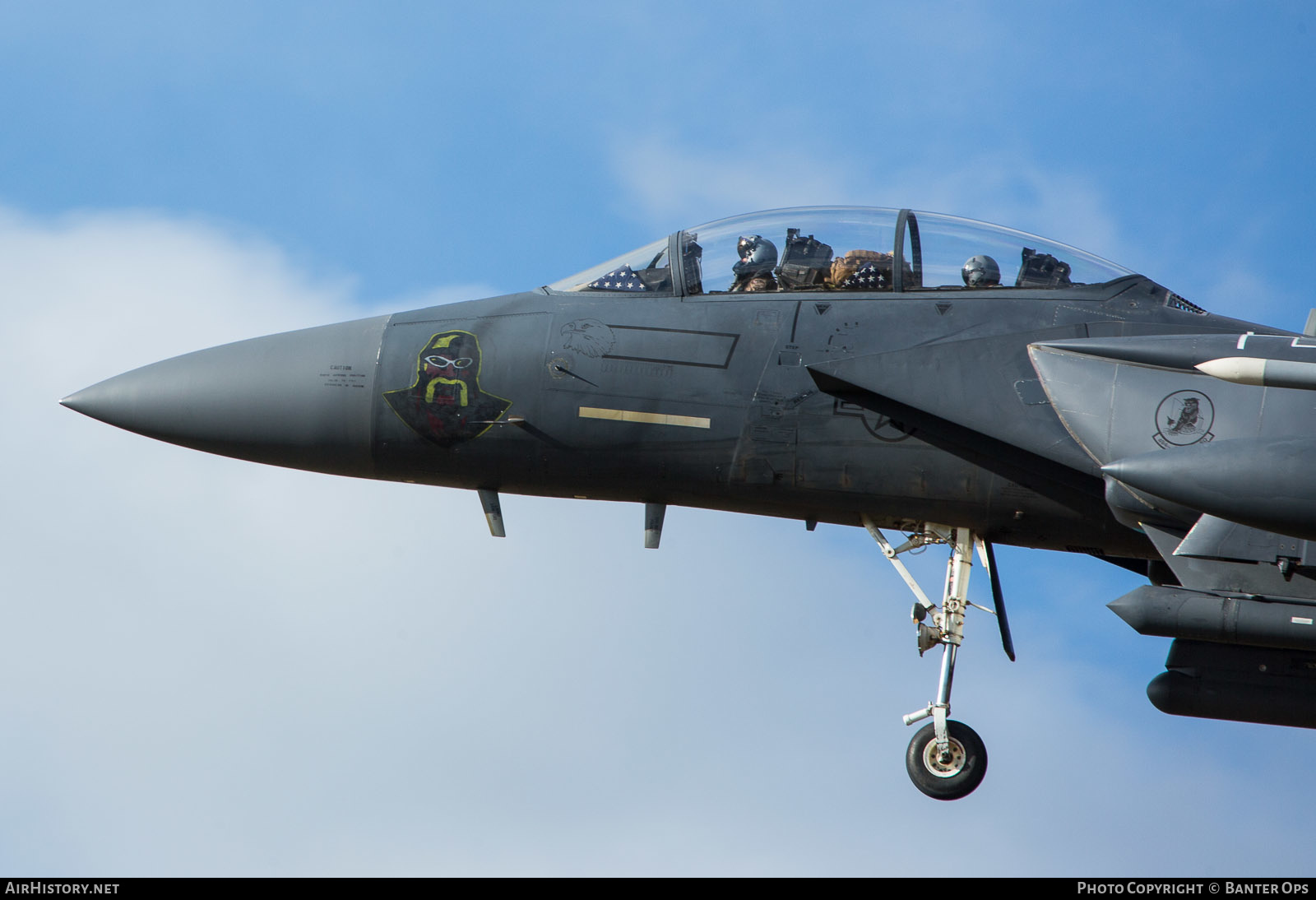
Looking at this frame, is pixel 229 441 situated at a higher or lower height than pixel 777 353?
lower

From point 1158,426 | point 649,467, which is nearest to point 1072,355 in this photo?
point 1158,426

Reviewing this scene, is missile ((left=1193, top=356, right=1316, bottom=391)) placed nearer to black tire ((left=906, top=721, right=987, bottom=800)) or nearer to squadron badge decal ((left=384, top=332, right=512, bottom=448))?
black tire ((left=906, top=721, right=987, bottom=800))

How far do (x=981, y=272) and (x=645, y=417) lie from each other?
9.64 feet

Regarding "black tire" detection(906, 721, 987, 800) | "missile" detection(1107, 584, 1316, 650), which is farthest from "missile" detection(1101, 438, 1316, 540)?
"black tire" detection(906, 721, 987, 800)

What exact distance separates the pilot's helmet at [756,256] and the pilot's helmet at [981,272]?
1.55 m

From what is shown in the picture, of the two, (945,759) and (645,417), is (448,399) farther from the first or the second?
(945,759)

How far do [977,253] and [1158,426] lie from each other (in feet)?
7.20

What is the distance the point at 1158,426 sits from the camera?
10.7 m

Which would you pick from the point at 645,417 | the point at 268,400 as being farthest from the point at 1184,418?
the point at 268,400

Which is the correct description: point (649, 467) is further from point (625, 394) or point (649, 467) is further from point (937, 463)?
point (937, 463)

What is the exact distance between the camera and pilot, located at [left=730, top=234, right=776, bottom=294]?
475 inches

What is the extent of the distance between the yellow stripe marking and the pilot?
3.86ft

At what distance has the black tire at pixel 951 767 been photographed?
11.5 metres

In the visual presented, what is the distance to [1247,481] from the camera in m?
9.03
